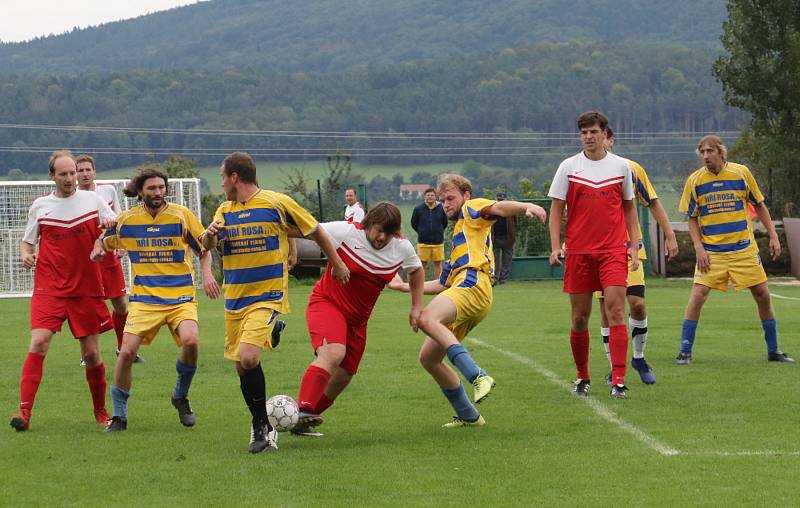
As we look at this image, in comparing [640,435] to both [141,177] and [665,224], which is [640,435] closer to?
[665,224]

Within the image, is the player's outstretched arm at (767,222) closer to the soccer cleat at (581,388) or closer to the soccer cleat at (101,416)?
the soccer cleat at (581,388)

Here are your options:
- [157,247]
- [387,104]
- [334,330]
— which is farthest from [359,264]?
[387,104]

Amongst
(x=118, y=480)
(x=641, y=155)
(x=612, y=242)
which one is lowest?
(x=641, y=155)

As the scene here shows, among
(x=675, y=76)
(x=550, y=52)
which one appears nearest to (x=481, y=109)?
(x=675, y=76)

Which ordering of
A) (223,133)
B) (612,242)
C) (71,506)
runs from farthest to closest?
(223,133) → (612,242) → (71,506)

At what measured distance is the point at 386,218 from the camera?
8.12m

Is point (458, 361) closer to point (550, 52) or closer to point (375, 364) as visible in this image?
point (375, 364)

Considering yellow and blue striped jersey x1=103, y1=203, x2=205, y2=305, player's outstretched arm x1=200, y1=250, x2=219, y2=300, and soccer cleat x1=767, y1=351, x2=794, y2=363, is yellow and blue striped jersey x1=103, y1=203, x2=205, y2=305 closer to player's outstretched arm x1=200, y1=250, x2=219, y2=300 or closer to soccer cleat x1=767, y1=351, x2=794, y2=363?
player's outstretched arm x1=200, y1=250, x2=219, y2=300

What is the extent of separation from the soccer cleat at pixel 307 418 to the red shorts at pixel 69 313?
1.99 meters

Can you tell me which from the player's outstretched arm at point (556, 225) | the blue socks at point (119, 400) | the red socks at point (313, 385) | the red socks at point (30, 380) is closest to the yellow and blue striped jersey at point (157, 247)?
the blue socks at point (119, 400)

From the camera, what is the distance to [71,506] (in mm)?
6500

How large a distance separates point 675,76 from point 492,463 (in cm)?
12953

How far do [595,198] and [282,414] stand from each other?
3.25 metres

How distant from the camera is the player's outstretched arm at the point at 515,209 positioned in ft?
27.7
